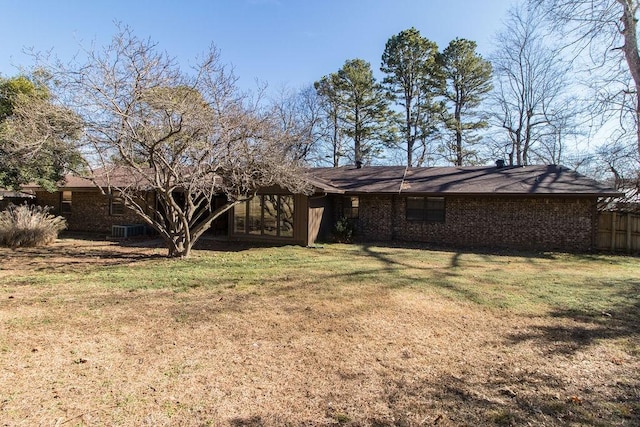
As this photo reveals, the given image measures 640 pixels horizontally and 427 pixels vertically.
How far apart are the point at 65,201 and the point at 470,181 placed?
19.9m

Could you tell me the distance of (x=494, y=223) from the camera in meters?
13.9

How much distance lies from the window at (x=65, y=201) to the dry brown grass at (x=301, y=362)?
14.3 m

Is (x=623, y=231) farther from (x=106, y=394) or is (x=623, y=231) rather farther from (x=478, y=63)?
(x=106, y=394)

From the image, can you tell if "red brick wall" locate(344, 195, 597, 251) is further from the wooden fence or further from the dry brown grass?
the dry brown grass

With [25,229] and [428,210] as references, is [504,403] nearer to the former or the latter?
[428,210]

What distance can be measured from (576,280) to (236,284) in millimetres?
7544

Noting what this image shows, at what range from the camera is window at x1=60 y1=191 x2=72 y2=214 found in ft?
60.2

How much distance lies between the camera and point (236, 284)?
7121 millimetres

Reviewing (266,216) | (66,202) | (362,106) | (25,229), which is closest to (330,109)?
(362,106)

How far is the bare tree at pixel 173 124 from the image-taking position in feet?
24.2

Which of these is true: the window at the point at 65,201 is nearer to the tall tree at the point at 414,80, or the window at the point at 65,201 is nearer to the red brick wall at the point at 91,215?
the red brick wall at the point at 91,215

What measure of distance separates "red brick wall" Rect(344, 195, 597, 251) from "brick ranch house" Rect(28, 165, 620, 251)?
1.2 inches

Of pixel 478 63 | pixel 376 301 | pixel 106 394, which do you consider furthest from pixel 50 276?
pixel 478 63

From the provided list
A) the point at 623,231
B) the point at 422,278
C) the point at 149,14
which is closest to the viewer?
the point at 422,278
